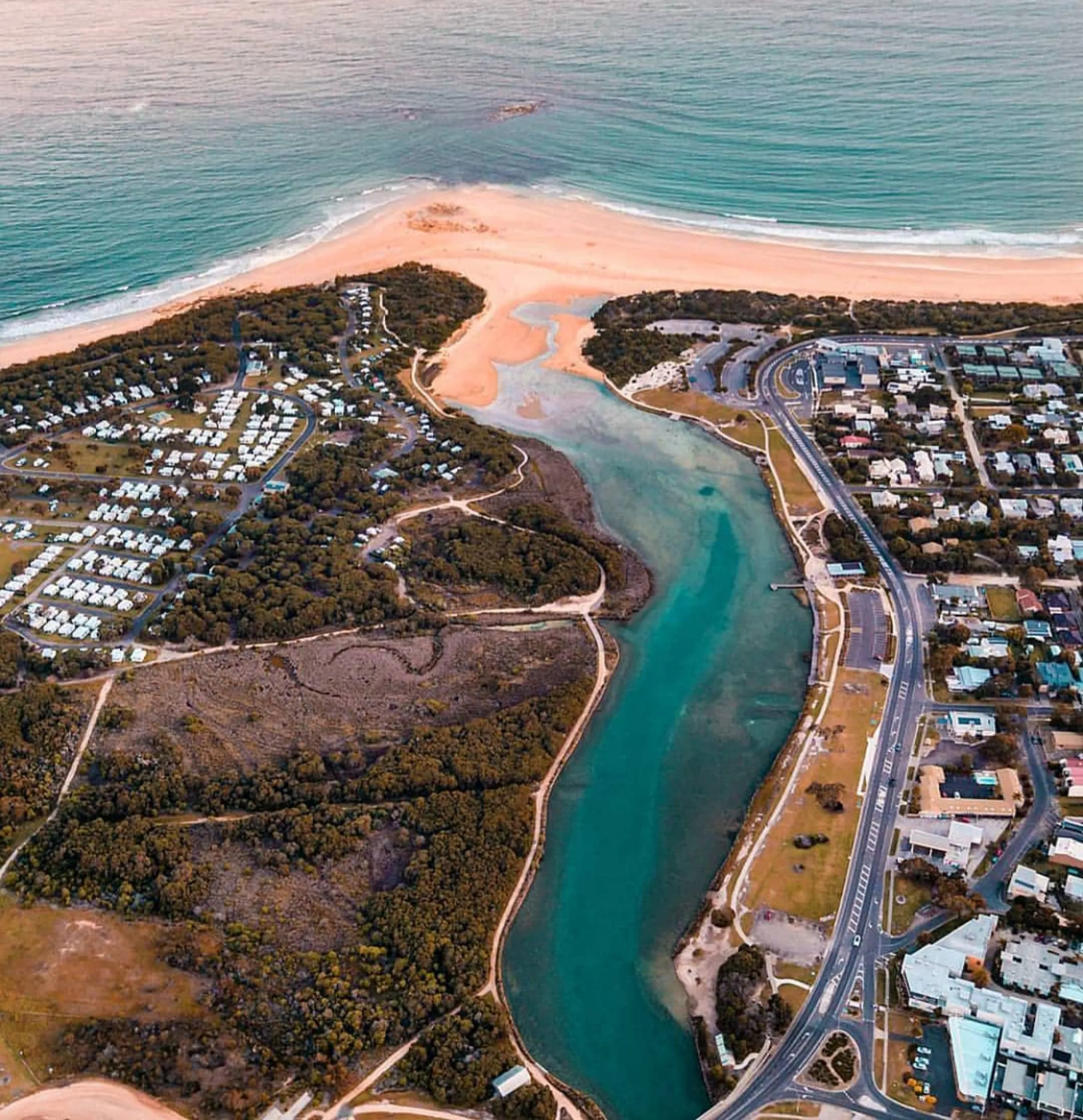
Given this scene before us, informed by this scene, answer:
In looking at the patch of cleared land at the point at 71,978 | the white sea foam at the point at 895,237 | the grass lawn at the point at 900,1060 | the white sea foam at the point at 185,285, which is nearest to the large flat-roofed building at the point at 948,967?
the grass lawn at the point at 900,1060

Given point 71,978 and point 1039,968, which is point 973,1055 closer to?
point 1039,968

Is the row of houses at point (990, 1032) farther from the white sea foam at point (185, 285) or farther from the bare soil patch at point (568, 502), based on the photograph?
the white sea foam at point (185, 285)

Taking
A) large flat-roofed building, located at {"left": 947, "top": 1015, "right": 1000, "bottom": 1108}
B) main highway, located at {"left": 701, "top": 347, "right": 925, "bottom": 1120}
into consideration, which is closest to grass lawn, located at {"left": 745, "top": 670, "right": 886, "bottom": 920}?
main highway, located at {"left": 701, "top": 347, "right": 925, "bottom": 1120}

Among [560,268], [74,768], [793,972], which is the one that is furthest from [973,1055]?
[560,268]

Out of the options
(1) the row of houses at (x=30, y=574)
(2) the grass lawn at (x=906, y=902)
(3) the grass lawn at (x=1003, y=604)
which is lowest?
(2) the grass lawn at (x=906, y=902)

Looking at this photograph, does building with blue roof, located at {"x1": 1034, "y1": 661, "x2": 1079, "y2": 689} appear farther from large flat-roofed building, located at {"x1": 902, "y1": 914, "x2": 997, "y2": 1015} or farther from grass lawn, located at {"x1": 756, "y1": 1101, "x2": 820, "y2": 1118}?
grass lawn, located at {"x1": 756, "y1": 1101, "x2": 820, "y2": 1118}

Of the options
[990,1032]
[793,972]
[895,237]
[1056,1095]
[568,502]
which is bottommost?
[793,972]
